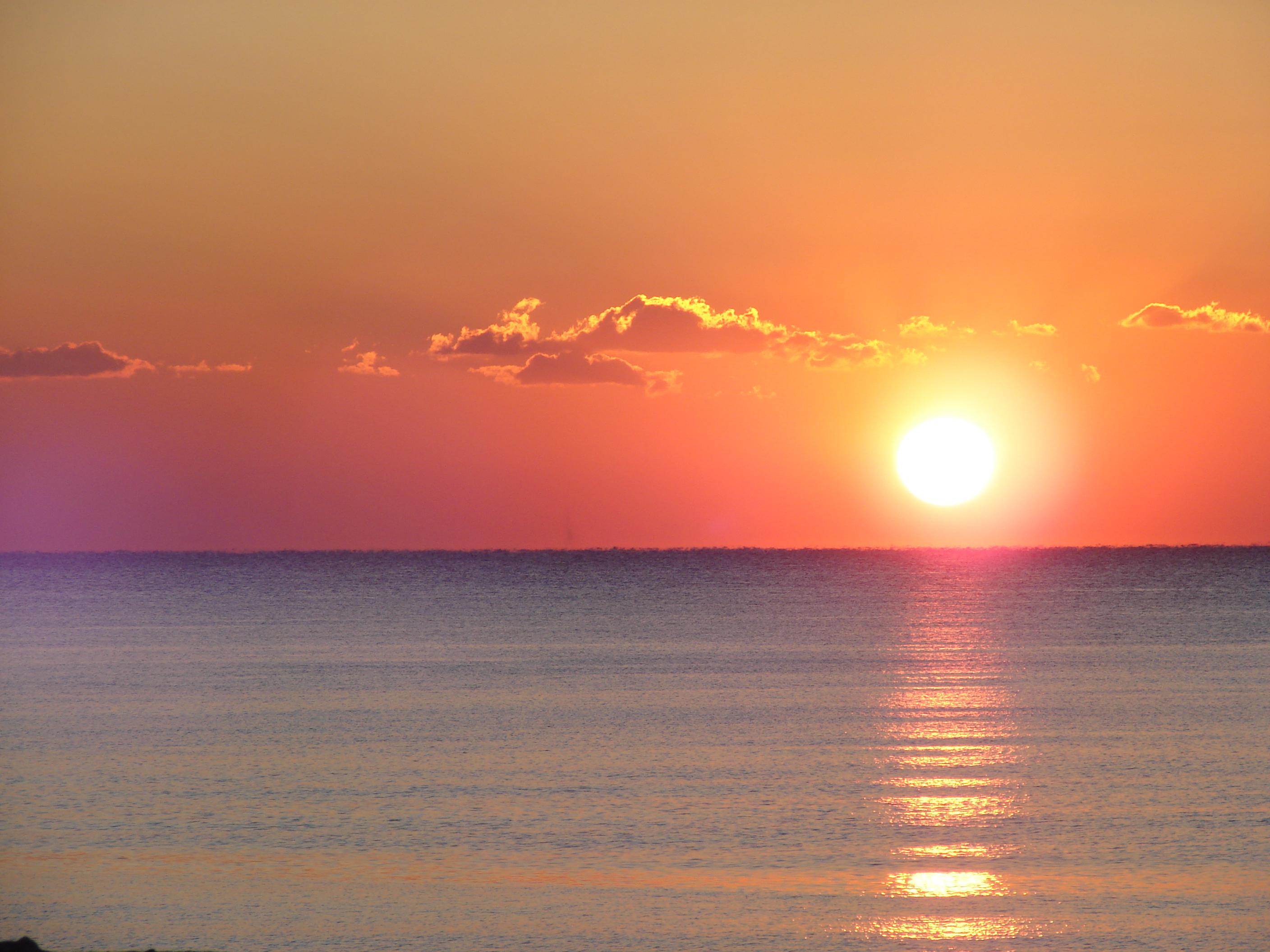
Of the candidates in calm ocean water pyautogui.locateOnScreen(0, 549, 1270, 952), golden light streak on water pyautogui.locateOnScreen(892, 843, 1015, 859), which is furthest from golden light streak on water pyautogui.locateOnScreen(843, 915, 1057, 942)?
golden light streak on water pyautogui.locateOnScreen(892, 843, 1015, 859)

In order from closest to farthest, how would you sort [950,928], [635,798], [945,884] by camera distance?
[950,928]
[945,884]
[635,798]

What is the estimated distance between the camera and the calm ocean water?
23.5 metres

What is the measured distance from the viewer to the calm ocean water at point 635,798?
23453 mm

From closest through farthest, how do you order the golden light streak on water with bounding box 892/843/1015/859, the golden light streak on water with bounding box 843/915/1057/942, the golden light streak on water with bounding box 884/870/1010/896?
the golden light streak on water with bounding box 843/915/1057/942
the golden light streak on water with bounding box 884/870/1010/896
the golden light streak on water with bounding box 892/843/1015/859

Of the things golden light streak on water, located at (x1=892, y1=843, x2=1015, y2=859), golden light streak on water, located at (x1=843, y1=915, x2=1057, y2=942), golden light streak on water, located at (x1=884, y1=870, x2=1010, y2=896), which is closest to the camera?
golden light streak on water, located at (x1=843, y1=915, x2=1057, y2=942)

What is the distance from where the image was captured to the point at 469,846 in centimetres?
2806

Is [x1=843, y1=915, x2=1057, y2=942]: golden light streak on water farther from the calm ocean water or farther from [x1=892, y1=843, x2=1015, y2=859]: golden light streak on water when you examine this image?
[x1=892, y1=843, x2=1015, y2=859]: golden light streak on water

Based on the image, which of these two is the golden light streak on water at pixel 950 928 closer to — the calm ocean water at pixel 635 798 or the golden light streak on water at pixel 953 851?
the calm ocean water at pixel 635 798

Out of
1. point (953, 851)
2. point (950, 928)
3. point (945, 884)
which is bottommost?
point (950, 928)

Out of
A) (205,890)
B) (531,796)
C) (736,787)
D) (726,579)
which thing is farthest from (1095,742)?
(726,579)

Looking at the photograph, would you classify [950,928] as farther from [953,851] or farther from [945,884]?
[953,851]

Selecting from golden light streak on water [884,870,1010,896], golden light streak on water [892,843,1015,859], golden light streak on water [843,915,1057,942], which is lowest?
golden light streak on water [843,915,1057,942]

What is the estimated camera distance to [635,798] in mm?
32281

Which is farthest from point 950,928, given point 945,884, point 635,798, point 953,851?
point 635,798
